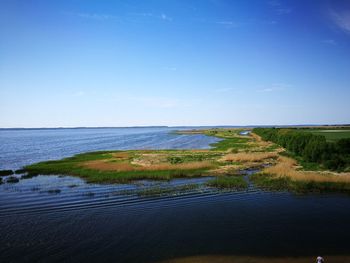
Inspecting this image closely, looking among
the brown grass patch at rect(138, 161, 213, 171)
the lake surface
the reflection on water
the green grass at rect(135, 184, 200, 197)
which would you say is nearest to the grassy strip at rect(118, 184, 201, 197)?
the green grass at rect(135, 184, 200, 197)

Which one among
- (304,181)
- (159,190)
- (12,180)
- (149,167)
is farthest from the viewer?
(149,167)

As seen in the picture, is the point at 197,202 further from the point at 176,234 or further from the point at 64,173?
the point at 64,173

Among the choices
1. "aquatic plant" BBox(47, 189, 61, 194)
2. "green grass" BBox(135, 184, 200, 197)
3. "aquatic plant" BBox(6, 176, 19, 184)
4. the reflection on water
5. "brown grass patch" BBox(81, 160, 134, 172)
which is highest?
"brown grass patch" BBox(81, 160, 134, 172)

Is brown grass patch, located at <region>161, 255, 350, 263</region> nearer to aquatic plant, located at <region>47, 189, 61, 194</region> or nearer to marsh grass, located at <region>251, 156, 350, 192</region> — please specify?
marsh grass, located at <region>251, 156, 350, 192</region>

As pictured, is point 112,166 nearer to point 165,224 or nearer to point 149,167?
point 149,167

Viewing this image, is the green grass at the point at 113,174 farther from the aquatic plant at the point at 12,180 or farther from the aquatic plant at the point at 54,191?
the aquatic plant at the point at 54,191

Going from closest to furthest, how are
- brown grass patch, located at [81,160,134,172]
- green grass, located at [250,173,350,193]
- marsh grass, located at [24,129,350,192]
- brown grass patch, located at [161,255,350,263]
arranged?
brown grass patch, located at [161,255,350,263] → green grass, located at [250,173,350,193] → marsh grass, located at [24,129,350,192] → brown grass patch, located at [81,160,134,172]

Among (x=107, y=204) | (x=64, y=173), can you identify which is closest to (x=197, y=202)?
(x=107, y=204)

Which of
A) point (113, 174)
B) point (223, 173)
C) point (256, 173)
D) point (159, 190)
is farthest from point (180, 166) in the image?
A: point (159, 190)
